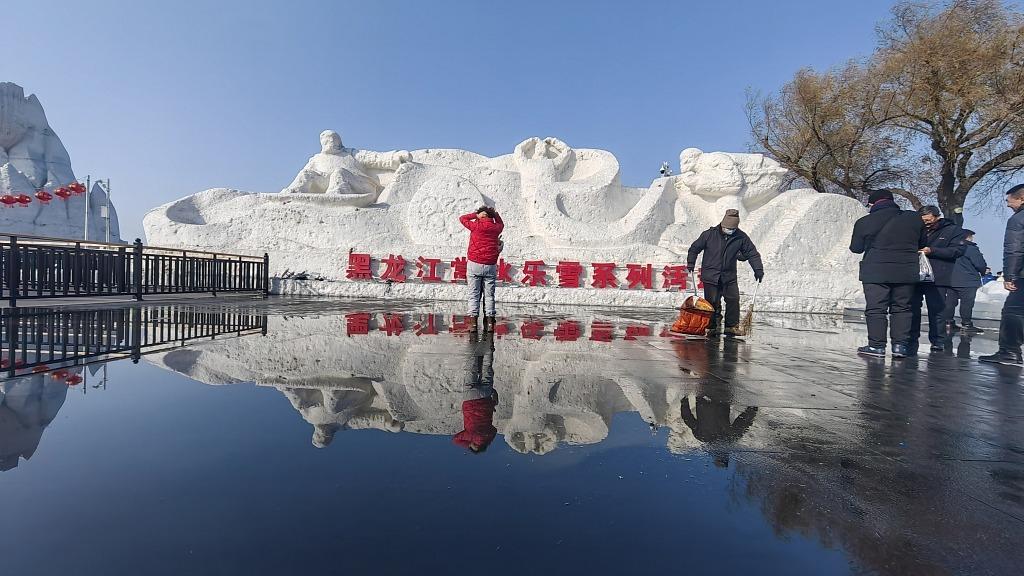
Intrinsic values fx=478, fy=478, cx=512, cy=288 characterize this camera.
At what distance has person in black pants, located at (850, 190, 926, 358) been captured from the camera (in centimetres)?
420

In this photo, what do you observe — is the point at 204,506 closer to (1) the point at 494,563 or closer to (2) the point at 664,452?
(1) the point at 494,563

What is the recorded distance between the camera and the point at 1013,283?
4246 mm

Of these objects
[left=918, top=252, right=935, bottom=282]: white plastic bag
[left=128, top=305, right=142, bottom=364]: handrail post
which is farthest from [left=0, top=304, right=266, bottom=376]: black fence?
[left=918, top=252, right=935, bottom=282]: white plastic bag

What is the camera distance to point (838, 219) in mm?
12414

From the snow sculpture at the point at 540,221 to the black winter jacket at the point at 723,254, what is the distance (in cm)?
566

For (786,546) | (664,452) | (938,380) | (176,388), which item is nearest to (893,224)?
(938,380)

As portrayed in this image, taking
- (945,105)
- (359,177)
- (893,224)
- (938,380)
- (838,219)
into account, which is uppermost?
(945,105)

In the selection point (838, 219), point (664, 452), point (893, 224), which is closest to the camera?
point (664, 452)

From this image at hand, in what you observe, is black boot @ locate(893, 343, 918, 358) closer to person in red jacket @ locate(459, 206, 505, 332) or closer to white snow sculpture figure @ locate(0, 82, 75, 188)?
person in red jacket @ locate(459, 206, 505, 332)

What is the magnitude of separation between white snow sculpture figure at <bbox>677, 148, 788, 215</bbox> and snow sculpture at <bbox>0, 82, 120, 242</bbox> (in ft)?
129

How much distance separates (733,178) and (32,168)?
47360mm

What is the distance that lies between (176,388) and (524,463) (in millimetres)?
1911

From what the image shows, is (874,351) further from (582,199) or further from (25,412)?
(582,199)

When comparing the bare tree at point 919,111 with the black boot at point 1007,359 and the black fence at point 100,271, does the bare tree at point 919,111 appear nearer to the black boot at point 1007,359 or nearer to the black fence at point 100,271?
the black boot at point 1007,359
